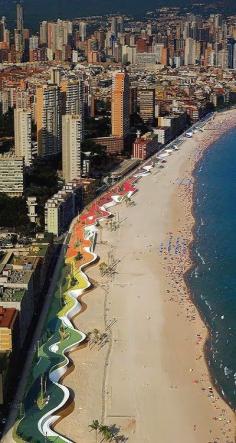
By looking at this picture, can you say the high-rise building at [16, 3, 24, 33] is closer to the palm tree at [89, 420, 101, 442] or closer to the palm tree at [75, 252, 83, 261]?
the palm tree at [75, 252, 83, 261]

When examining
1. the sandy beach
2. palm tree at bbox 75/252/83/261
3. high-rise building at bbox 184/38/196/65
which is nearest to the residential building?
the sandy beach

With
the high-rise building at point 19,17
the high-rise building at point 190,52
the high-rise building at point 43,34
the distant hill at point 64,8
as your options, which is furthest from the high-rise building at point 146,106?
the distant hill at point 64,8

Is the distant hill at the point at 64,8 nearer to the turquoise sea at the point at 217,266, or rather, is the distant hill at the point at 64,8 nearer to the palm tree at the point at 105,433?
the turquoise sea at the point at 217,266

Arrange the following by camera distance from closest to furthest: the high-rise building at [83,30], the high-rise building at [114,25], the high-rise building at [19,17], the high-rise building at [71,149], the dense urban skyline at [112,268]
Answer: the dense urban skyline at [112,268], the high-rise building at [71,149], the high-rise building at [19,17], the high-rise building at [83,30], the high-rise building at [114,25]

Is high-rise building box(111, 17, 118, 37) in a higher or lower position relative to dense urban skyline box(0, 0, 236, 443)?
higher

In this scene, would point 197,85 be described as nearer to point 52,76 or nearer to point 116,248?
point 52,76
